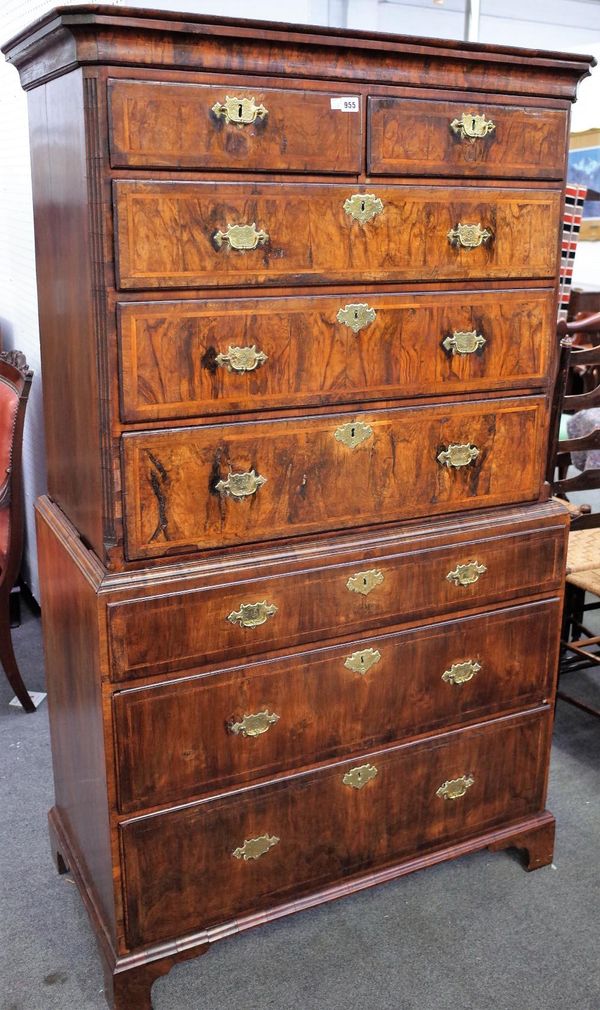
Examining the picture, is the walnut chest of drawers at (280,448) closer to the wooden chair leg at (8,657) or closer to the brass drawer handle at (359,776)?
the brass drawer handle at (359,776)

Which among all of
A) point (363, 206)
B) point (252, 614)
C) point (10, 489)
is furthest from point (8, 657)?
point (363, 206)

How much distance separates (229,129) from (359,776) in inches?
54.5

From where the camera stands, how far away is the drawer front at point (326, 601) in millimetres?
1813

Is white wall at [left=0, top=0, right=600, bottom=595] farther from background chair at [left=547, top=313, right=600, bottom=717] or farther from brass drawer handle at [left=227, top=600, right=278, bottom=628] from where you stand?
background chair at [left=547, top=313, right=600, bottom=717]

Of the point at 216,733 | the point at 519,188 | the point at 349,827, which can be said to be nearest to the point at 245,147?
the point at 519,188

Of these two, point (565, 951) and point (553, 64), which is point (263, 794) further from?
point (553, 64)

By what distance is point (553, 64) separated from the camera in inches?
77.2

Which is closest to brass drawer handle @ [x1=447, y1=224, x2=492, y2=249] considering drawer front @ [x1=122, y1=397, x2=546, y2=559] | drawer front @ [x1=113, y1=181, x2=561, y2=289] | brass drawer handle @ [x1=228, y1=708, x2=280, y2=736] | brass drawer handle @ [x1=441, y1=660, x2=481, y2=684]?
drawer front @ [x1=113, y1=181, x2=561, y2=289]

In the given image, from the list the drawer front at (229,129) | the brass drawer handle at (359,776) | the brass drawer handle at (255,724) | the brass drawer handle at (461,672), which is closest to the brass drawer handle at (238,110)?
the drawer front at (229,129)

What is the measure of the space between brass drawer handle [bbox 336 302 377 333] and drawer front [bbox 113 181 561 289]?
0.05 meters

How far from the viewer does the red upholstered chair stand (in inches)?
117

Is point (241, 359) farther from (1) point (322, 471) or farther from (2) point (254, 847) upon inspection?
(2) point (254, 847)

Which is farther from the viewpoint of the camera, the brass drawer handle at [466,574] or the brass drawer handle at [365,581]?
the brass drawer handle at [466,574]

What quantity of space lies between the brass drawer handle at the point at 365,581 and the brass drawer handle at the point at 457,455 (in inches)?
11.1
